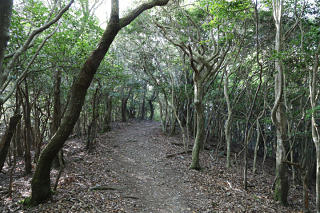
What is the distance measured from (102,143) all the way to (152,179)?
662 centimetres

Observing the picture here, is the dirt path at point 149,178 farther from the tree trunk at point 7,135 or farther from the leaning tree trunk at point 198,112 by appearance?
the tree trunk at point 7,135

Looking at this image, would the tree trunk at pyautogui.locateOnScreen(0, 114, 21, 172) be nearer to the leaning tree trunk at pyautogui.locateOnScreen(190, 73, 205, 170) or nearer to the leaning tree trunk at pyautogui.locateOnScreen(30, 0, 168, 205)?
the leaning tree trunk at pyautogui.locateOnScreen(30, 0, 168, 205)

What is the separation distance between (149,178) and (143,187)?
3.34 ft

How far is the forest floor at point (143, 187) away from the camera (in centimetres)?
596

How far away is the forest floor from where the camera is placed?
19.5 feet

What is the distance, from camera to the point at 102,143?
14023mm

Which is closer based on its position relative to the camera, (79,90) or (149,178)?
(79,90)

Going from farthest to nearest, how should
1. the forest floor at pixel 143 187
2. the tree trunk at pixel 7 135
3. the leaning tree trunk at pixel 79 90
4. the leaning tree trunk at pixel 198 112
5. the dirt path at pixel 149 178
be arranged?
the leaning tree trunk at pixel 198 112, the dirt path at pixel 149 178, the forest floor at pixel 143 187, the tree trunk at pixel 7 135, the leaning tree trunk at pixel 79 90

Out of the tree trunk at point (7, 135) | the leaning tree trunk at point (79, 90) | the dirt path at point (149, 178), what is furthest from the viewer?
the dirt path at point (149, 178)

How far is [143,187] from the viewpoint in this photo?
7637 mm

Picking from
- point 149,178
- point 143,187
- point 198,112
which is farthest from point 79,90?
point 198,112

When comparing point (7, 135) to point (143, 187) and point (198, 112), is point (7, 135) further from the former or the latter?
point (198, 112)

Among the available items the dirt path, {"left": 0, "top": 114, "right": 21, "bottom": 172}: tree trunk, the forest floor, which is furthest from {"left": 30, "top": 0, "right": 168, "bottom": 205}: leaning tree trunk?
the dirt path

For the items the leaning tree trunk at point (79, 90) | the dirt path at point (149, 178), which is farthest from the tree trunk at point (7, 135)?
the dirt path at point (149, 178)
